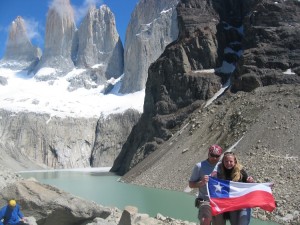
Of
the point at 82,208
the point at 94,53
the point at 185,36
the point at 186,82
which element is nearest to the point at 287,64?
the point at 186,82

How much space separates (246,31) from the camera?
2525 inches

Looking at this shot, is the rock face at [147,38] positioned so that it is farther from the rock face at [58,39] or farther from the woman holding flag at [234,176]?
the woman holding flag at [234,176]

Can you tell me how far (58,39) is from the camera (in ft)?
578

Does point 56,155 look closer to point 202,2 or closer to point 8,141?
point 8,141

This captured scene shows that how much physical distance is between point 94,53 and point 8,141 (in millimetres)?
55428

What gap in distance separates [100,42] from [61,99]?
1206 inches

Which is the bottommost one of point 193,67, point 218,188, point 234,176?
point 218,188

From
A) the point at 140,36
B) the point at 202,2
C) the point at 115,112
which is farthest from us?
the point at 140,36

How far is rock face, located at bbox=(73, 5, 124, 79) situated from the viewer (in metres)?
166

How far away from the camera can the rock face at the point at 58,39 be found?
173 meters

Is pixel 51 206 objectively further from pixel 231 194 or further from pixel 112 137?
pixel 112 137

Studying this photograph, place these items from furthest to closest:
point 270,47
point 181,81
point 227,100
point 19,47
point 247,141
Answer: point 19,47
point 181,81
point 270,47
point 227,100
point 247,141

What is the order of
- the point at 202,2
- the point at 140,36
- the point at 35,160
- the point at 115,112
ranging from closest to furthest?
the point at 202,2, the point at 35,160, the point at 115,112, the point at 140,36

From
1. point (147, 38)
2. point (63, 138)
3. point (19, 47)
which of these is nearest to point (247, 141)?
point (63, 138)
